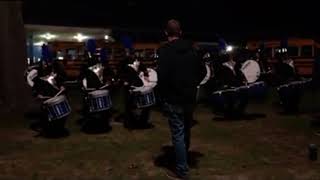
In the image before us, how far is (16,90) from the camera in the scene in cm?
1647

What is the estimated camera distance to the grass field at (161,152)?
8789 millimetres

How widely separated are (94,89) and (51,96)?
1001 mm

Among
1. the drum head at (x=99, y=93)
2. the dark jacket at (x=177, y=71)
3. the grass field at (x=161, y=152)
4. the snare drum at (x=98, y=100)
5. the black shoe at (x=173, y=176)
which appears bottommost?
the grass field at (x=161, y=152)

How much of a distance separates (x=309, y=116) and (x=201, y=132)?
3.70 metres

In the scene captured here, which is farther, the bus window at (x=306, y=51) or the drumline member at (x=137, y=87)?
the bus window at (x=306, y=51)

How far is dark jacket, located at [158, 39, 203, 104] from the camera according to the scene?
318 inches

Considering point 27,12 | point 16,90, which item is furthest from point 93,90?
point 27,12

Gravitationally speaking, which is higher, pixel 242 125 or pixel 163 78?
pixel 163 78

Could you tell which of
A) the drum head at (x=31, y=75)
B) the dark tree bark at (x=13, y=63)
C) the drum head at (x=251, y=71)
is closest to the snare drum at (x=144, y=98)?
the drum head at (x=251, y=71)

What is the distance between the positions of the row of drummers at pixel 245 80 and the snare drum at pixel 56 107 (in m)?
4.31

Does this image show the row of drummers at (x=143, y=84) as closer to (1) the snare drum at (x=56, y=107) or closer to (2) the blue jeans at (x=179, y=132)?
(1) the snare drum at (x=56, y=107)

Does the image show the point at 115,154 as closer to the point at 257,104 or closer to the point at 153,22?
the point at 257,104

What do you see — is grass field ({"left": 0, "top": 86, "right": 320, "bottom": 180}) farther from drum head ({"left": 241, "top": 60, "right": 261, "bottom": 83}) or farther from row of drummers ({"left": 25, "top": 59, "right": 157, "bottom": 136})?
drum head ({"left": 241, "top": 60, "right": 261, "bottom": 83})

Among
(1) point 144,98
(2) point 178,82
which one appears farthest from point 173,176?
(1) point 144,98
